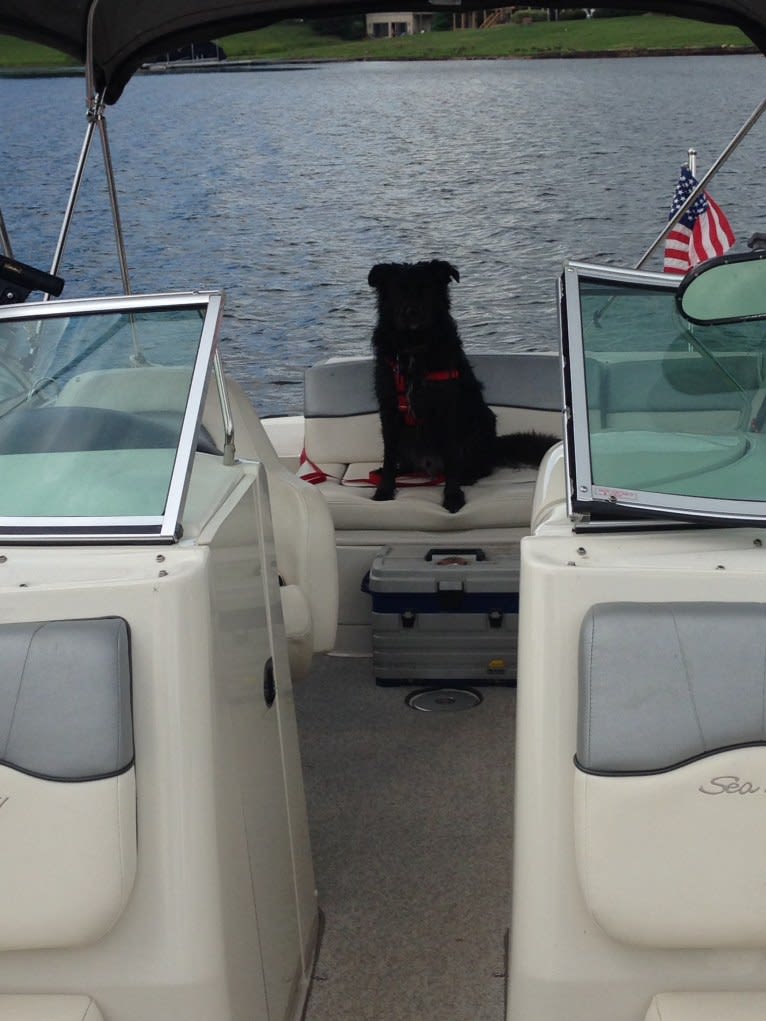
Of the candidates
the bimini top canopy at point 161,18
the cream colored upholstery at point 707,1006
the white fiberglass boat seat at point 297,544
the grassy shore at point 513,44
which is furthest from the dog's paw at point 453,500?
the grassy shore at point 513,44

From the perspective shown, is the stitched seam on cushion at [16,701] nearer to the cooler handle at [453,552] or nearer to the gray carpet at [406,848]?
the gray carpet at [406,848]

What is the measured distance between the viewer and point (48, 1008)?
144 centimetres

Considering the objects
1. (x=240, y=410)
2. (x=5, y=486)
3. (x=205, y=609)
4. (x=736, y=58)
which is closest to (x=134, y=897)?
(x=205, y=609)

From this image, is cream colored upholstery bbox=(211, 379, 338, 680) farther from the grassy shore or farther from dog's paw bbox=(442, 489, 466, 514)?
the grassy shore

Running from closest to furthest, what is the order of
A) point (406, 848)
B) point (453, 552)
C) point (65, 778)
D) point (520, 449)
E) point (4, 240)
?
point (65, 778) < point (406, 848) < point (4, 240) < point (453, 552) < point (520, 449)

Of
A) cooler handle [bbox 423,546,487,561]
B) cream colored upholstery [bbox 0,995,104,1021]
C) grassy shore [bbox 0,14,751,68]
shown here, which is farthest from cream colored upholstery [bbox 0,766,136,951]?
grassy shore [bbox 0,14,751,68]

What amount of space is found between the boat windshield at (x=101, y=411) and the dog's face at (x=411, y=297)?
235cm

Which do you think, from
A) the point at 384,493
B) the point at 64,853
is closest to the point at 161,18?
the point at 384,493

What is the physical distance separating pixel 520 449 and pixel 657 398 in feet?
7.74

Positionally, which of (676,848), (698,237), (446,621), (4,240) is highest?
(4,240)

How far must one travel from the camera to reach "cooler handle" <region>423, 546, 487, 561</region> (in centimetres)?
338

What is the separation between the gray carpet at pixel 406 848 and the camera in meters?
1.97

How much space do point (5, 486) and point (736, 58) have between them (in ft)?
91.0

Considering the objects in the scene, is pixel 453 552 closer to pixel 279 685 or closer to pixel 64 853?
pixel 279 685
